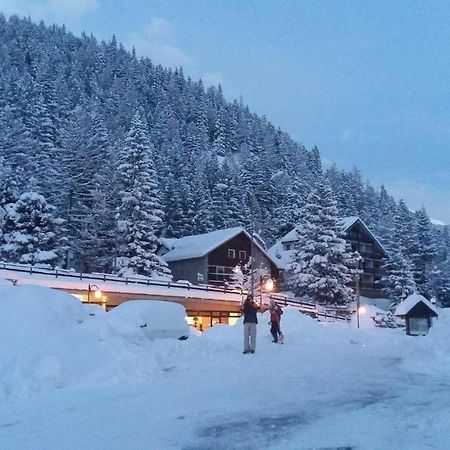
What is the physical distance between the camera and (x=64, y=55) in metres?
145

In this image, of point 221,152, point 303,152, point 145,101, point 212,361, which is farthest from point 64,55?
point 212,361

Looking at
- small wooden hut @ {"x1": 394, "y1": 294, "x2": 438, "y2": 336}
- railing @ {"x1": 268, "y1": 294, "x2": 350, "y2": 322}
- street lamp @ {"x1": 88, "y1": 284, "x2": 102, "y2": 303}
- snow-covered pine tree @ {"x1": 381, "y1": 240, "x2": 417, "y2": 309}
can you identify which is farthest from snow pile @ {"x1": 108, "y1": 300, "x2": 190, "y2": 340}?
snow-covered pine tree @ {"x1": 381, "y1": 240, "x2": 417, "y2": 309}

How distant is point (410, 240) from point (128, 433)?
59.6m

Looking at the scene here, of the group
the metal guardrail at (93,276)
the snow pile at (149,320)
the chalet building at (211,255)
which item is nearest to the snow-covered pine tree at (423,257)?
the chalet building at (211,255)

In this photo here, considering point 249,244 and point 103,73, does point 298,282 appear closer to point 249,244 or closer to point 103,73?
point 249,244

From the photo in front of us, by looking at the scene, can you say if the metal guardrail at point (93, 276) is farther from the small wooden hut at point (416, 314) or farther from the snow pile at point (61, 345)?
the snow pile at point (61, 345)

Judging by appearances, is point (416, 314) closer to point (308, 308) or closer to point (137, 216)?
point (308, 308)

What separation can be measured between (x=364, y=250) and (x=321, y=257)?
18.1 meters

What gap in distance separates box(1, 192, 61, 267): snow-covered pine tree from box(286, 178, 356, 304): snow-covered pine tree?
880 inches

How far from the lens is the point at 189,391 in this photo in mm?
9344

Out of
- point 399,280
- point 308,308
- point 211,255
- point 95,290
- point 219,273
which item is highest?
point 211,255

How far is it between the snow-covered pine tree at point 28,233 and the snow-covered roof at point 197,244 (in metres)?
14.4

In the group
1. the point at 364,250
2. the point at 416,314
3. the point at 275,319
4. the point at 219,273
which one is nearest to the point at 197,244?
the point at 219,273

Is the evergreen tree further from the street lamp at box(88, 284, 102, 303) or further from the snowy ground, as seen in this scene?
the snowy ground
